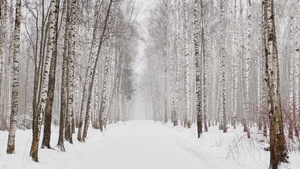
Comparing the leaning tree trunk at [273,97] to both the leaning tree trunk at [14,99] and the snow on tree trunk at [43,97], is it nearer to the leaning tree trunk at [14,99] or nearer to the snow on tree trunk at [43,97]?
the snow on tree trunk at [43,97]

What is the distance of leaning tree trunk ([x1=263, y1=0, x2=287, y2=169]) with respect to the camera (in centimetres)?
591

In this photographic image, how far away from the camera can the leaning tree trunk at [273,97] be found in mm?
5910

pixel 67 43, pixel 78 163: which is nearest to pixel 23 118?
pixel 67 43

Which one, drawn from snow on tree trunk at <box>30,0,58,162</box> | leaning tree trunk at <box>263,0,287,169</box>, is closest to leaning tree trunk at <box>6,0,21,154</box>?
snow on tree trunk at <box>30,0,58,162</box>

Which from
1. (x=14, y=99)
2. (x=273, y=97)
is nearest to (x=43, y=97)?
(x=14, y=99)

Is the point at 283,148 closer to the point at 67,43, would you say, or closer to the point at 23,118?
the point at 67,43

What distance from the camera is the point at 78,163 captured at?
8.02 m

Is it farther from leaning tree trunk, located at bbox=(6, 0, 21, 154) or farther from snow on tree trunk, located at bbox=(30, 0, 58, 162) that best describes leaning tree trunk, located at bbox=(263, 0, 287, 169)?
leaning tree trunk, located at bbox=(6, 0, 21, 154)

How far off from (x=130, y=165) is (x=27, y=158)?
3039mm

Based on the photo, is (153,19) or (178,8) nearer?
(178,8)

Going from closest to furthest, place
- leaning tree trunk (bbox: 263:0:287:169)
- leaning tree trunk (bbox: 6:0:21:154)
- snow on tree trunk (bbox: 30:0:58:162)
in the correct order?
leaning tree trunk (bbox: 263:0:287:169)
snow on tree trunk (bbox: 30:0:58:162)
leaning tree trunk (bbox: 6:0:21:154)

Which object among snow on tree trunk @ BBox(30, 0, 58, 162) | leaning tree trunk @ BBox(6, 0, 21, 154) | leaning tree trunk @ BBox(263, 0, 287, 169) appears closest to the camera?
leaning tree trunk @ BBox(263, 0, 287, 169)

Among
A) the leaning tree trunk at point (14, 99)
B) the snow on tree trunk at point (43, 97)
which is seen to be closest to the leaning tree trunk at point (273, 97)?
the snow on tree trunk at point (43, 97)

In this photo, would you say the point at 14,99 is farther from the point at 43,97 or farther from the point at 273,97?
the point at 273,97
